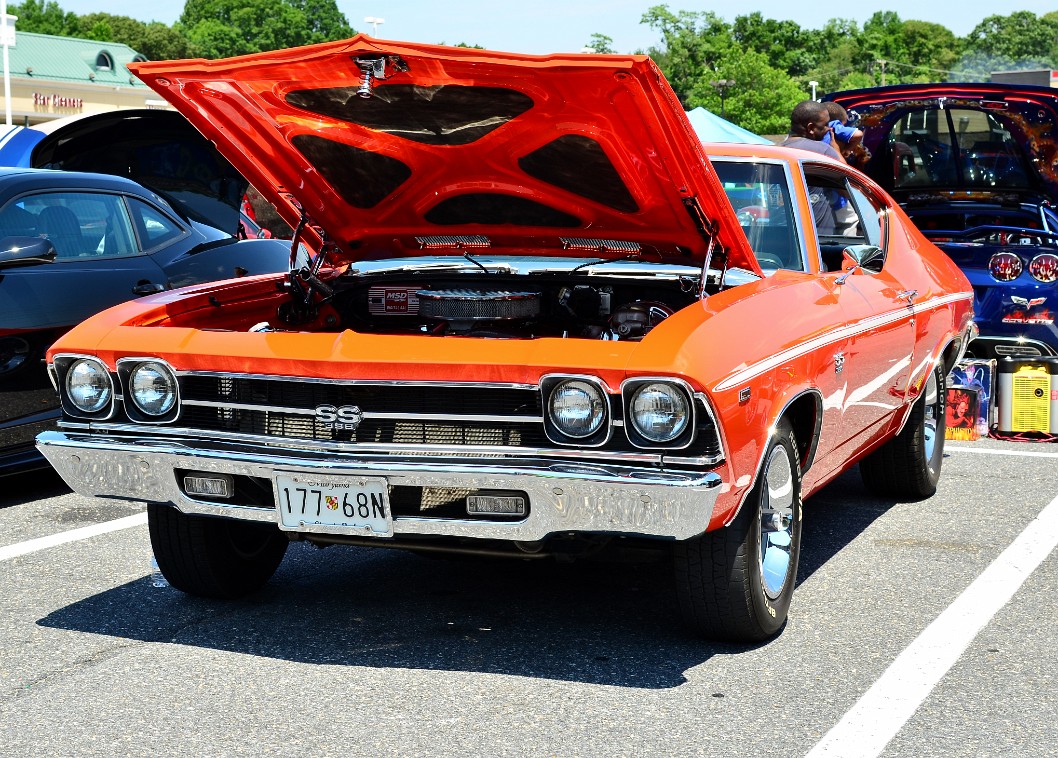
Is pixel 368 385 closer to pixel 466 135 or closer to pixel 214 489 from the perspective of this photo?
pixel 214 489

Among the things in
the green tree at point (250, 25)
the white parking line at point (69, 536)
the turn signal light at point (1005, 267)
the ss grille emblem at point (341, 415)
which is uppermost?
the green tree at point (250, 25)

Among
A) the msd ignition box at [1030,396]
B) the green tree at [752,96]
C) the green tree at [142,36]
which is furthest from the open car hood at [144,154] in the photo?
the green tree at [142,36]

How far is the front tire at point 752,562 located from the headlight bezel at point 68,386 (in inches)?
70.9

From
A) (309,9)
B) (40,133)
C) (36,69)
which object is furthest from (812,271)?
(309,9)

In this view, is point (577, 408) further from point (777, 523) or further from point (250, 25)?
point (250, 25)

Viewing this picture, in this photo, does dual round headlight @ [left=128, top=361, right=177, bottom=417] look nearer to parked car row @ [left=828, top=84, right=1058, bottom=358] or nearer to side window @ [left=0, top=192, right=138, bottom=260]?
side window @ [left=0, top=192, right=138, bottom=260]

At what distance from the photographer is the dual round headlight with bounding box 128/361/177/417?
4113mm

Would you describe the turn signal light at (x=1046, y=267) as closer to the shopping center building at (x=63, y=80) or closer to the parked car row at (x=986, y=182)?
the parked car row at (x=986, y=182)

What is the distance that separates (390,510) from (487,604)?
944 mm

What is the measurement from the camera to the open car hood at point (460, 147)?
4.02 meters

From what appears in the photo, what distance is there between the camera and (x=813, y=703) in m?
3.72

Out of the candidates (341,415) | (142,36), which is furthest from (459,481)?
(142,36)

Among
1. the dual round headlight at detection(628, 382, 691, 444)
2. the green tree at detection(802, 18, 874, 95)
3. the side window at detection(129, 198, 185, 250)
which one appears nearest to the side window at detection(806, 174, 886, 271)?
the dual round headlight at detection(628, 382, 691, 444)

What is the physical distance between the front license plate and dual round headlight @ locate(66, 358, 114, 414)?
706 millimetres
